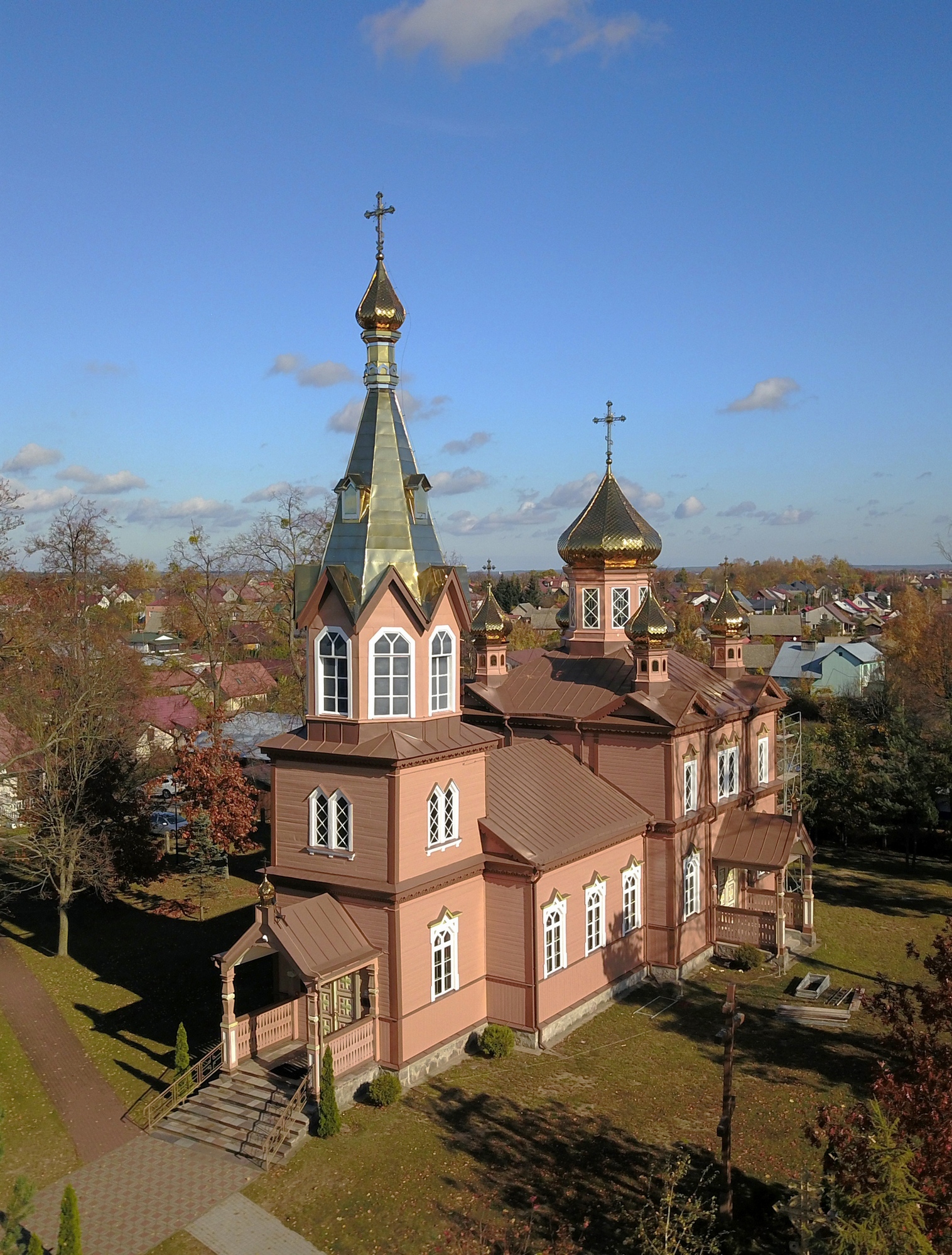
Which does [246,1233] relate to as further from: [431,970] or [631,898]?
[631,898]

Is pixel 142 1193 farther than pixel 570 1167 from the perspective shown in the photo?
No

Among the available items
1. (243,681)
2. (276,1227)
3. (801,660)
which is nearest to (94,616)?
(243,681)

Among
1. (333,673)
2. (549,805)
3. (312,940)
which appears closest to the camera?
(312,940)

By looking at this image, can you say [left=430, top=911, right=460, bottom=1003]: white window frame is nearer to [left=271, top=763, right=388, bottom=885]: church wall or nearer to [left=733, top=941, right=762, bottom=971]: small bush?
[left=271, top=763, right=388, bottom=885]: church wall

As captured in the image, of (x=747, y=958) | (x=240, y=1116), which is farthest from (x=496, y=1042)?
(x=747, y=958)

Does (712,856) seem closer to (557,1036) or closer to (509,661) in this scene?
(557,1036)

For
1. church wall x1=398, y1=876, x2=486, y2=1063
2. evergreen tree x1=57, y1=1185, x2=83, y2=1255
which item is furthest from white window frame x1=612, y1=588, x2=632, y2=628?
evergreen tree x1=57, y1=1185, x2=83, y2=1255

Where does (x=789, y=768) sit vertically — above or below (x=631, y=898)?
above
